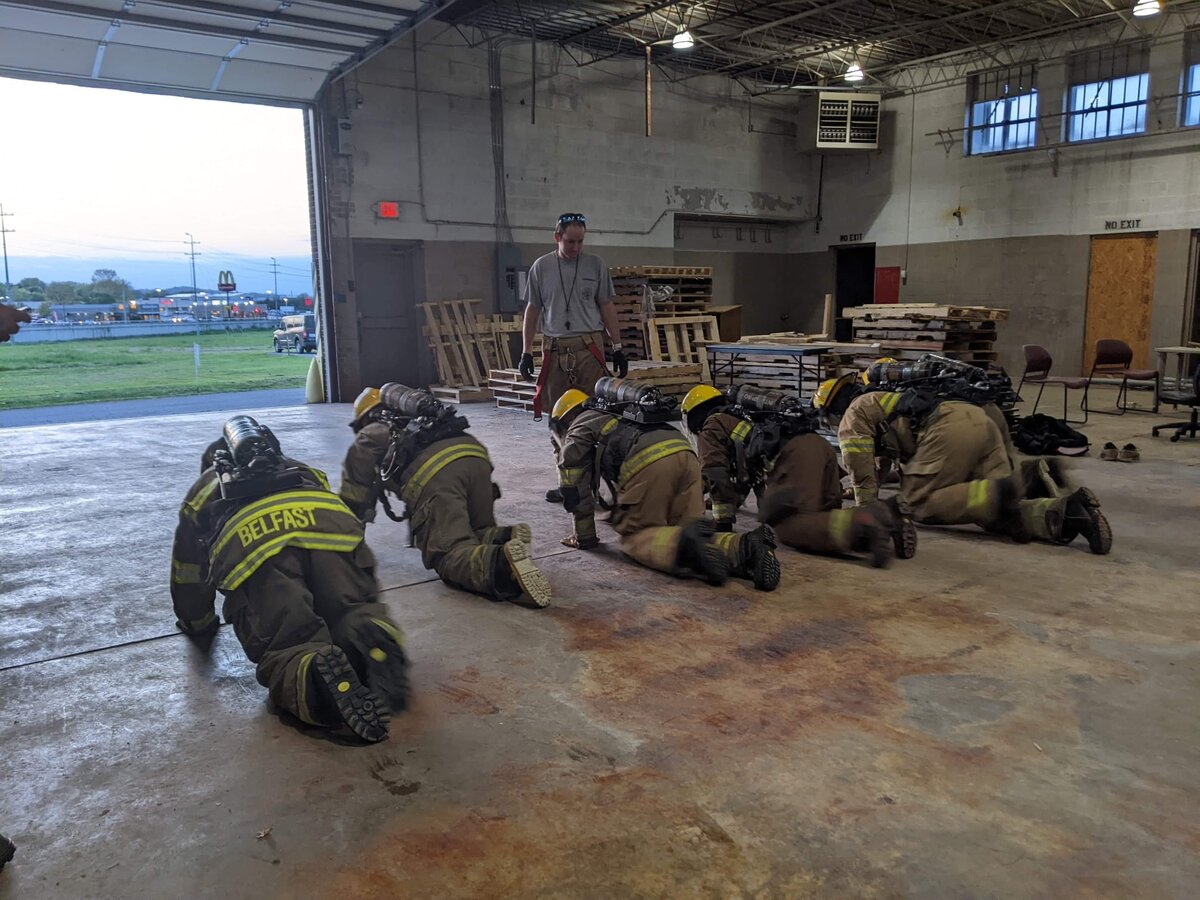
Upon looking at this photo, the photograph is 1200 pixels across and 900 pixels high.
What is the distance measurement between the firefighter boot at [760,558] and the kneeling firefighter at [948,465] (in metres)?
1.27

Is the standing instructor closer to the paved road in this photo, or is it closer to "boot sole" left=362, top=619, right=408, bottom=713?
"boot sole" left=362, top=619, right=408, bottom=713

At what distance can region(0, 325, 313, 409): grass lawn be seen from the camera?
1566cm

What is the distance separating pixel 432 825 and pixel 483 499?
2212 millimetres

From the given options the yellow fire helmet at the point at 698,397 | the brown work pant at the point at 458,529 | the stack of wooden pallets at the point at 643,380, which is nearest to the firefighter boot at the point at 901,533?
the yellow fire helmet at the point at 698,397

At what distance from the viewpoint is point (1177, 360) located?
13.2 meters

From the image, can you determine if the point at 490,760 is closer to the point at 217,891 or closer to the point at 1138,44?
the point at 217,891

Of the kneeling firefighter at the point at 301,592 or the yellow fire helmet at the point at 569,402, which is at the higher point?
the yellow fire helmet at the point at 569,402

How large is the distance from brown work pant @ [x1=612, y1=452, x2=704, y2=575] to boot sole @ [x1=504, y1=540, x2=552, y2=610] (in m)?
0.73

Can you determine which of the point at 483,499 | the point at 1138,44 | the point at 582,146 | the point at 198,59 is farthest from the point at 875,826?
the point at 1138,44

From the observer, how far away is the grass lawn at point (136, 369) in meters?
15.7

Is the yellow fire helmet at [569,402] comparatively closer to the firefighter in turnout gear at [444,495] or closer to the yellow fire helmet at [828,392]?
the firefighter in turnout gear at [444,495]

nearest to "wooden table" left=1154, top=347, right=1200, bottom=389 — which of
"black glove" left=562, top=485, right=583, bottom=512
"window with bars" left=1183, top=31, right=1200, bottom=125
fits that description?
"window with bars" left=1183, top=31, right=1200, bottom=125

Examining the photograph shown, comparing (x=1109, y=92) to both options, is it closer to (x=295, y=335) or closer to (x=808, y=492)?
(x=808, y=492)

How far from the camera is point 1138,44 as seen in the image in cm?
1399
